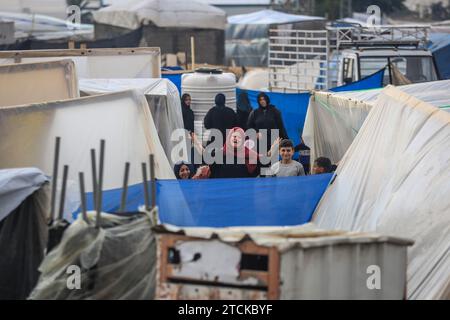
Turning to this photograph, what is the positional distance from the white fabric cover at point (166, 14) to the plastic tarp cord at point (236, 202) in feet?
72.5

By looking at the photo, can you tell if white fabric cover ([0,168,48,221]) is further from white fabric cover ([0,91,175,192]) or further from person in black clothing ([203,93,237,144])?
person in black clothing ([203,93,237,144])

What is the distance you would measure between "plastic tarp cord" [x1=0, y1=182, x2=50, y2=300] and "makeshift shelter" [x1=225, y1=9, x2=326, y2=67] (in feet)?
94.1

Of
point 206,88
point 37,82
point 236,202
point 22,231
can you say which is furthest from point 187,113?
point 22,231

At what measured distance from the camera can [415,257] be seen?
6965mm

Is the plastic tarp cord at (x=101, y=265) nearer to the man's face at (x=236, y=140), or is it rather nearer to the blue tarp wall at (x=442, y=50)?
the man's face at (x=236, y=140)

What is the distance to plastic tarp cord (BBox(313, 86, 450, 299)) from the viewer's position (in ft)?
22.5

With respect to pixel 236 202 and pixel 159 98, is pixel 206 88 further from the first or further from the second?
pixel 236 202

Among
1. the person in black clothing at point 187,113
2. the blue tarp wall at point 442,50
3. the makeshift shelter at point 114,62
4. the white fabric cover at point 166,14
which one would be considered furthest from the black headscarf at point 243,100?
the white fabric cover at point 166,14

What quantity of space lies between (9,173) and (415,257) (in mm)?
2977

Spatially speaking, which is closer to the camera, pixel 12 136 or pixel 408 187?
pixel 408 187

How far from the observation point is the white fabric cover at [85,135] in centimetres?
887

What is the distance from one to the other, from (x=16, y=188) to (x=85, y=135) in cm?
229
